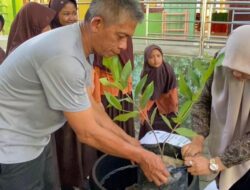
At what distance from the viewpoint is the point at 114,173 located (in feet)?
4.36

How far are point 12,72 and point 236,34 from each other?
718mm

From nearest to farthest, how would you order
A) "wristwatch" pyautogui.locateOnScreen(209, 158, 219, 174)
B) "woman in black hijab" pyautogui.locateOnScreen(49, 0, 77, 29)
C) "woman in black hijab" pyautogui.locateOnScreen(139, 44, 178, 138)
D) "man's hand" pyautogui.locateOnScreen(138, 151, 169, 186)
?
"man's hand" pyautogui.locateOnScreen(138, 151, 169, 186)
"wristwatch" pyautogui.locateOnScreen(209, 158, 219, 174)
"woman in black hijab" pyautogui.locateOnScreen(49, 0, 77, 29)
"woman in black hijab" pyautogui.locateOnScreen(139, 44, 178, 138)

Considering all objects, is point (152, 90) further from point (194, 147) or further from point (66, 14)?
point (66, 14)

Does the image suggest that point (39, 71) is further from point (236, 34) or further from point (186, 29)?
point (186, 29)

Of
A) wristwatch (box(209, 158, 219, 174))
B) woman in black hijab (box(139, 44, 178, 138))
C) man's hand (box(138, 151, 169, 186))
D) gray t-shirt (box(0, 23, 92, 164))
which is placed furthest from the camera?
woman in black hijab (box(139, 44, 178, 138))

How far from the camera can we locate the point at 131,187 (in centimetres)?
132

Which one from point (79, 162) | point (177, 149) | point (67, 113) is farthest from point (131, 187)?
point (79, 162)

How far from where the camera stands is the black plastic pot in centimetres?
127

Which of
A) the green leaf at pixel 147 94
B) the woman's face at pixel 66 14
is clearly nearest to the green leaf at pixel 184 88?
the green leaf at pixel 147 94

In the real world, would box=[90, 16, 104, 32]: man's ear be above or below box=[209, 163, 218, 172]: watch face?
above

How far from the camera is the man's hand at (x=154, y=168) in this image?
1.08 m

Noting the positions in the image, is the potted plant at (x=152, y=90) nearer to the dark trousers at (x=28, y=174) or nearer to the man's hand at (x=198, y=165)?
the man's hand at (x=198, y=165)

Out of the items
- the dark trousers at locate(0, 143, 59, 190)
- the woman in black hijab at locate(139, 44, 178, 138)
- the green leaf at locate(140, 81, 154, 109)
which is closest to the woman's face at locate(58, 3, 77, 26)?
the woman in black hijab at locate(139, 44, 178, 138)

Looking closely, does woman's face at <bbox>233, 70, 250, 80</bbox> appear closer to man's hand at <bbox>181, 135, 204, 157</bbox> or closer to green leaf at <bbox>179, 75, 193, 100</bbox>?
green leaf at <bbox>179, 75, 193, 100</bbox>
